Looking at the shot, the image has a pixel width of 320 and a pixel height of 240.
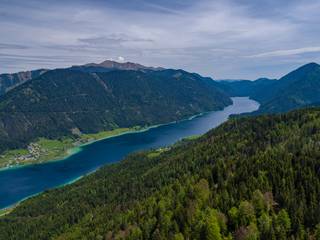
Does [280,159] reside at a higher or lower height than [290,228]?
higher

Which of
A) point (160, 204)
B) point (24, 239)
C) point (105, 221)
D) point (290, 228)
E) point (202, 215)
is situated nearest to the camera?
point (290, 228)

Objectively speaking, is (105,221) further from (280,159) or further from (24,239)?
(280,159)

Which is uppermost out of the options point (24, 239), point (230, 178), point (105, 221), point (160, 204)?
point (230, 178)

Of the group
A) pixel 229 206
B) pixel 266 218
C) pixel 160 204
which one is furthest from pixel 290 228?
pixel 160 204

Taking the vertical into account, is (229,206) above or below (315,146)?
below

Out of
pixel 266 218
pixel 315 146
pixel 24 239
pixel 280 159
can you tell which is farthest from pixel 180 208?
pixel 24 239

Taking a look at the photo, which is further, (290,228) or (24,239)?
(24,239)

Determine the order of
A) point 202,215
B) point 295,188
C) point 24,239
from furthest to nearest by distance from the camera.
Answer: point 24,239 → point 295,188 → point 202,215

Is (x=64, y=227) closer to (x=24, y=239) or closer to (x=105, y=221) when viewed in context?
(x=24, y=239)

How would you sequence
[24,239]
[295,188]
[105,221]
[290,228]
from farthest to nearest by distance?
[24,239]
[105,221]
[295,188]
[290,228]
